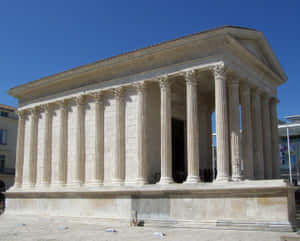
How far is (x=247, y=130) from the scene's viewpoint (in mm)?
23516

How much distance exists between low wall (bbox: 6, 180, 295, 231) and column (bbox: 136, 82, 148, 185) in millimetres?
988

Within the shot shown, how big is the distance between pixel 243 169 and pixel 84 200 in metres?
10.2

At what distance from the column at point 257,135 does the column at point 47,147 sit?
14811 millimetres

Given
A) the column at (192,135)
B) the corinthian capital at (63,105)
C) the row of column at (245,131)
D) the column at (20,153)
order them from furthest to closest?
the column at (20,153)
the corinthian capital at (63,105)
the column at (192,135)
the row of column at (245,131)

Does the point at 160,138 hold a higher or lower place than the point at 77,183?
higher

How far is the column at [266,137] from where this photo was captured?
25.8m

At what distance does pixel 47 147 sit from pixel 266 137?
625 inches

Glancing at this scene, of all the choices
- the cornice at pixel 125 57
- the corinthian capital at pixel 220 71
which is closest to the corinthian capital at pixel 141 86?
the cornice at pixel 125 57

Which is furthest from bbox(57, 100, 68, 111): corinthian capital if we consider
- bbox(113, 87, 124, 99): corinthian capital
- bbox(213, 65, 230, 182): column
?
bbox(213, 65, 230, 182): column

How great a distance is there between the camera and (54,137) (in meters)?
28.7

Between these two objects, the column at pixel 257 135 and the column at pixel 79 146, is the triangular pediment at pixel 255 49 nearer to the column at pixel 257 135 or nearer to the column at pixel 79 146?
the column at pixel 257 135

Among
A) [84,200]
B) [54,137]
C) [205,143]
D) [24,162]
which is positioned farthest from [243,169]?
[24,162]

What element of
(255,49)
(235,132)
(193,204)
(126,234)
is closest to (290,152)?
(255,49)

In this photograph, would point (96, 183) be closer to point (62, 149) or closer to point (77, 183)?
point (77, 183)
